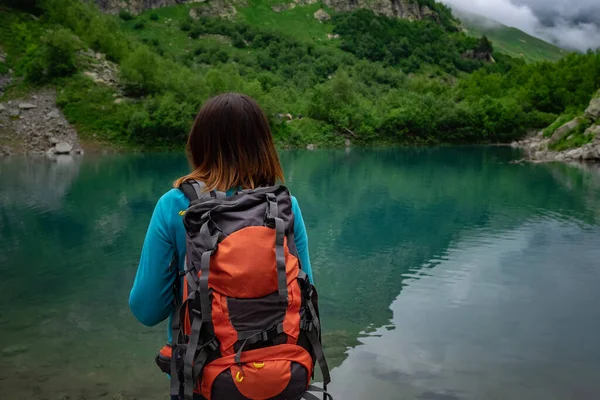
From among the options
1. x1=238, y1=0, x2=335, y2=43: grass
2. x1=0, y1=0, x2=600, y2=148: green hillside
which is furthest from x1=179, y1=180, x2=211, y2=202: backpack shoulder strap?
x1=238, y1=0, x2=335, y2=43: grass

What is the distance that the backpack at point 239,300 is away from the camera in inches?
89.7

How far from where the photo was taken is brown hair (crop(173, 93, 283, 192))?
8.41ft

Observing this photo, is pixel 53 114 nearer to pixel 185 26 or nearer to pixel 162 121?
pixel 162 121

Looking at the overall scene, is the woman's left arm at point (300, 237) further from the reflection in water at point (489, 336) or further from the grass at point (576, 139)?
the grass at point (576, 139)

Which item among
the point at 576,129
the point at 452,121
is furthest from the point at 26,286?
the point at 452,121

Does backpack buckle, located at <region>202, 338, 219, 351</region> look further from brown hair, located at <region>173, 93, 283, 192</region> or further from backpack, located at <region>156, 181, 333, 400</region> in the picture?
brown hair, located at <region>173, 93, 283, 192</region>

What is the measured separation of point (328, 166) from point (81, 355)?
33.6 meters

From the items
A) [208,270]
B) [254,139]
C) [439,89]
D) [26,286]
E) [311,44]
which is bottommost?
[26,286]

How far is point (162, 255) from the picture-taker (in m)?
2.53

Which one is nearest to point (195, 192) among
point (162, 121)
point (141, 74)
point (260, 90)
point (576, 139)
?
point (576, 139)

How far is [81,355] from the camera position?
25.0 ft

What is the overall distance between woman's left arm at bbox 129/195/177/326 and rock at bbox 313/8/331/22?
165919 mm

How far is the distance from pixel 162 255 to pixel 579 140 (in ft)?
167

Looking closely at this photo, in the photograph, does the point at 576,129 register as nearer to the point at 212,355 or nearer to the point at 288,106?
the point at 288,106
